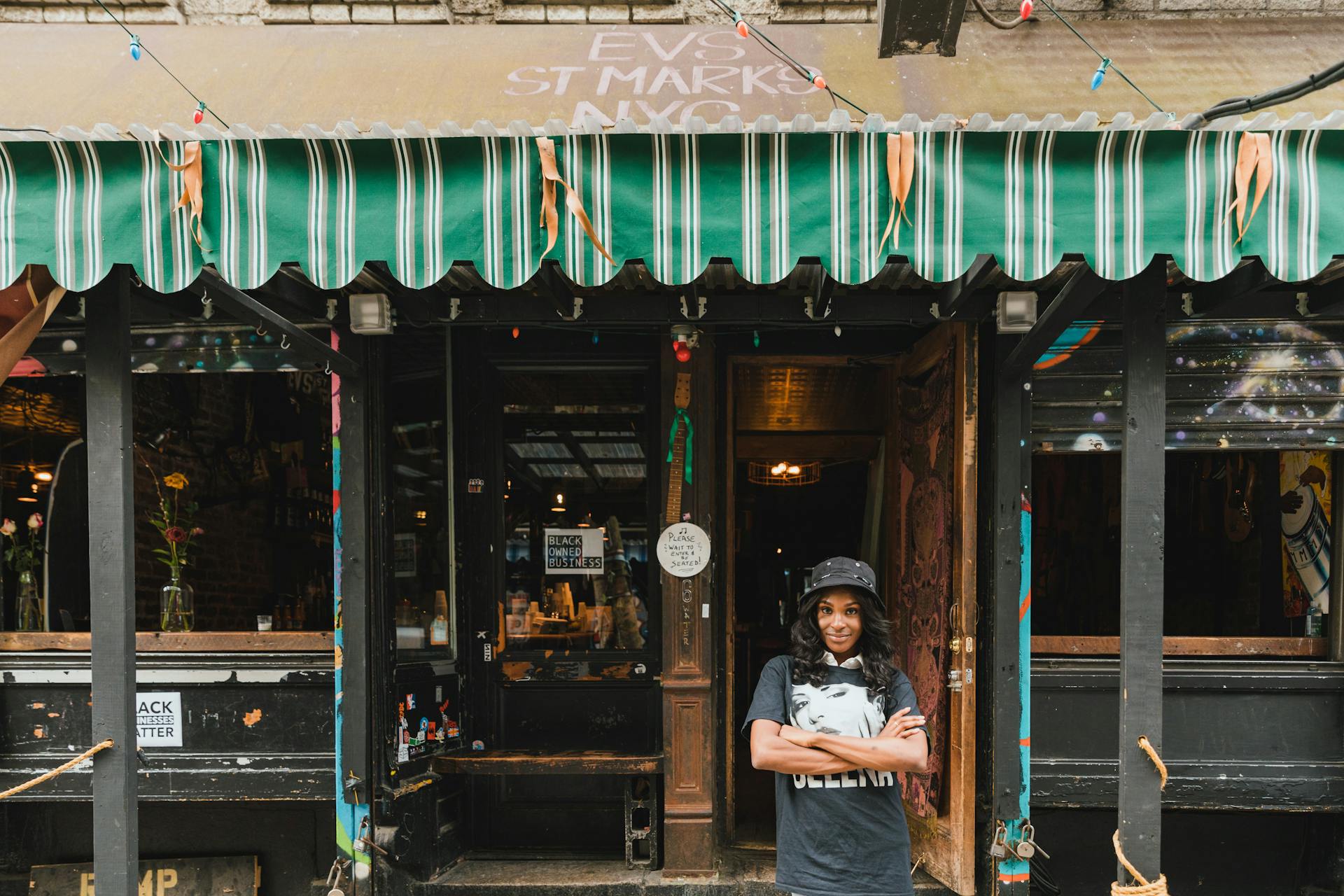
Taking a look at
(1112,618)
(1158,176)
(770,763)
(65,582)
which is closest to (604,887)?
(770,763)

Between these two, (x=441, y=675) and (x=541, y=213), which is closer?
(x=541, y=213)

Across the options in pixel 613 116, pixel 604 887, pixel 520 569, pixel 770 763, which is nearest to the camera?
pixel 770 763

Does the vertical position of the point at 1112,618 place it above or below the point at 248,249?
below

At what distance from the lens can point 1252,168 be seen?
290cm

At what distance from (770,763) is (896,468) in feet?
10.6

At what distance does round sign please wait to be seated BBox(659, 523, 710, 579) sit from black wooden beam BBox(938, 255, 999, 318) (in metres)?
1.81

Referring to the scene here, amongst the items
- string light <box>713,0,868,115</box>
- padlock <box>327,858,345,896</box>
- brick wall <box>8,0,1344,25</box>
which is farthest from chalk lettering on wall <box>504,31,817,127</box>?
padlock <box>327,858,345,896</box>

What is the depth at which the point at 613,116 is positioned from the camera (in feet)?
15.0

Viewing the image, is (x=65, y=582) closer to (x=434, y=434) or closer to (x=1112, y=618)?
(x=434, y=434)

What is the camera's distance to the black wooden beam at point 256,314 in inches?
139

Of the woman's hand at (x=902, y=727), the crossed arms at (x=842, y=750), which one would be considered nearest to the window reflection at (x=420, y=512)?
the crossed arms at (x=842, y=750)

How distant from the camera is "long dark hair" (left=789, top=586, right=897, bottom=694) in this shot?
3.53 m

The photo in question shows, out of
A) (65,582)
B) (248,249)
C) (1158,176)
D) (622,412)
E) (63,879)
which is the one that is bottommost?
(63,879)

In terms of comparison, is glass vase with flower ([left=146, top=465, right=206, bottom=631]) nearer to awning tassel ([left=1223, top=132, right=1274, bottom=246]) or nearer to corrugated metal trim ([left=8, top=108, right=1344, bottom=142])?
corrugated metal trim ([left=8, top=108, right=1344, bottom=142])
